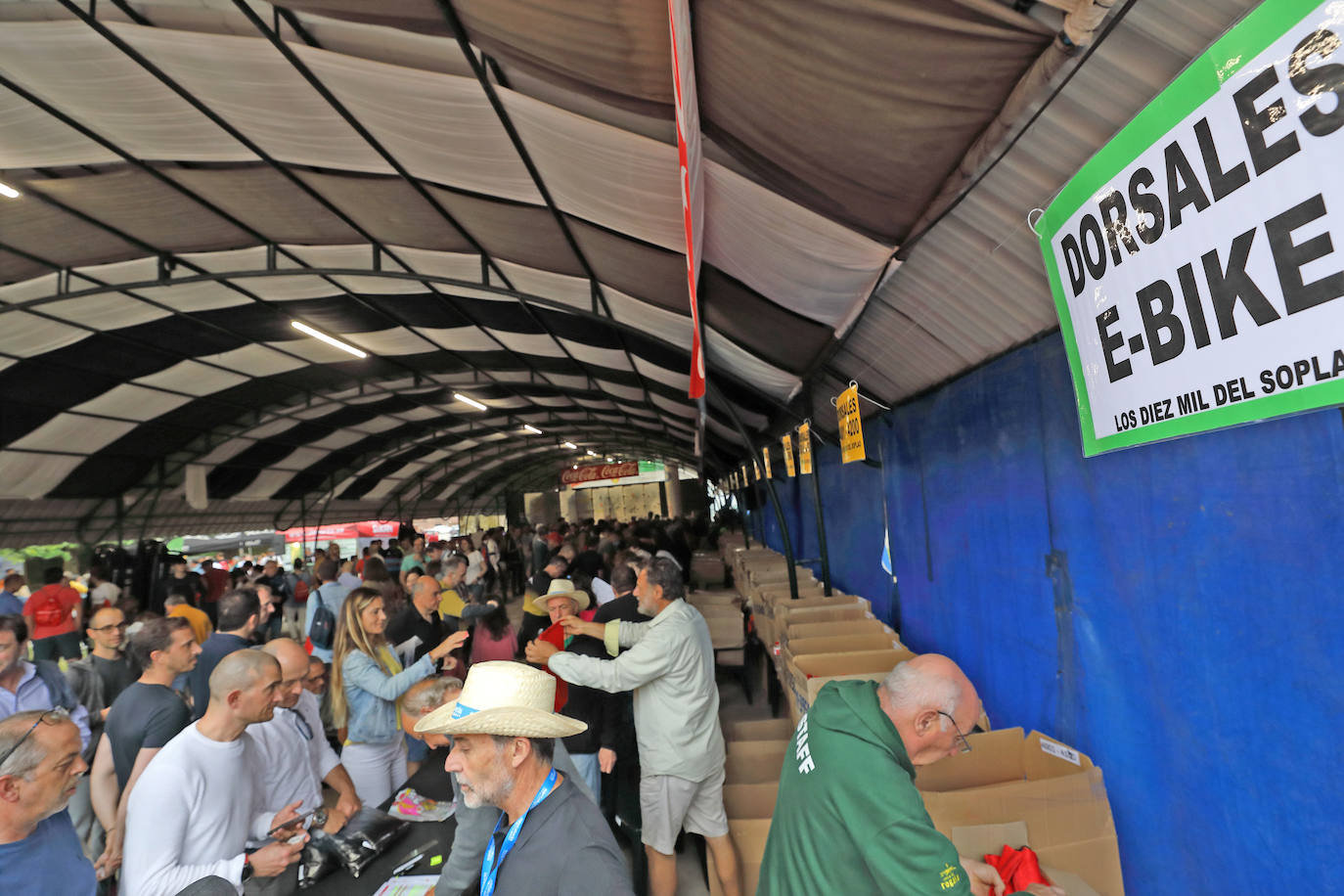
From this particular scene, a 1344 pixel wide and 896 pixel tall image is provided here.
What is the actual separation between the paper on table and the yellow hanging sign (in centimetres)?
347

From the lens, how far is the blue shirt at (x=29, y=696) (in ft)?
12.3

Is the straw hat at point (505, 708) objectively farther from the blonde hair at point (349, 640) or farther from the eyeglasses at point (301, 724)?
the blonde hair at point (349, 640)

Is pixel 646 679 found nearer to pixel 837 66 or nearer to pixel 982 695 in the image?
pixel 982 695

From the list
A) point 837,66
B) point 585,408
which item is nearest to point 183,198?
point 837,66

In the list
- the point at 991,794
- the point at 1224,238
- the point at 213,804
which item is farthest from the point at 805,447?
the point at 213,804

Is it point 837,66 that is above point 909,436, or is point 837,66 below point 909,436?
above

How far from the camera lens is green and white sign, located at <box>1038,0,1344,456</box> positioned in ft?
3.93

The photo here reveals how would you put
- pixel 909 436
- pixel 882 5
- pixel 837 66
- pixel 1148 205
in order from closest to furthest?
pixel 1148 205
pixel 882 5
pixel 837 66
pixel 909 436

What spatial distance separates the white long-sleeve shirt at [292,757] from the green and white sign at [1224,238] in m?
3.53

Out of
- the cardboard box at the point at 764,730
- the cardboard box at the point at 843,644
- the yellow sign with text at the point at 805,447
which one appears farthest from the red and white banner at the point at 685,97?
the yellow sign with text at the point at 805,447

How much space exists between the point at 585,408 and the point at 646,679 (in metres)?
16.5

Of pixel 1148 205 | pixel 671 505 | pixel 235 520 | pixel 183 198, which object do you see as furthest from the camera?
pixel 671 505

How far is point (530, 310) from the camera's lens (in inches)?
363

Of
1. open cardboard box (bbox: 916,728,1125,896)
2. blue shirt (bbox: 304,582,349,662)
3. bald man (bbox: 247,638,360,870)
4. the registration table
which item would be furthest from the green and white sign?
blue shirt (bbox: 304,582,349,662)
